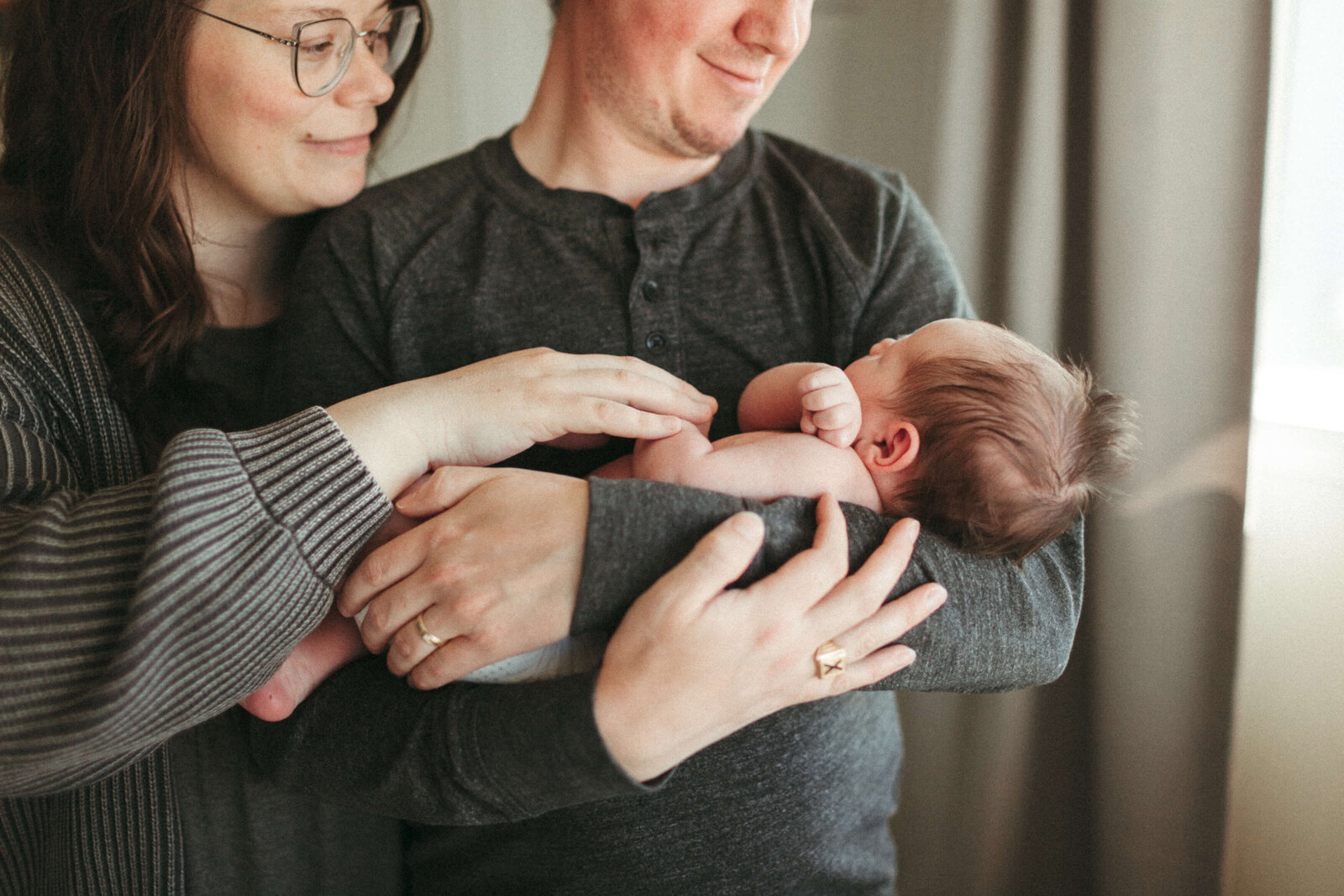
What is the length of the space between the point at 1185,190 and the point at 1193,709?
101 cm

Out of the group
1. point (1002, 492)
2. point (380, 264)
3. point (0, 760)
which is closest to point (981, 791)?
point (1002, 492)

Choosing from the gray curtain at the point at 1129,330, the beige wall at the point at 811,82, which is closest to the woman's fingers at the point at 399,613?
the gray curtain at the point at 1129,330

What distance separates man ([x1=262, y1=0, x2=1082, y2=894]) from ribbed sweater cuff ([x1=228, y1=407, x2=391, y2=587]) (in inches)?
10.6

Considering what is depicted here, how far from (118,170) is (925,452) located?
1342 mm

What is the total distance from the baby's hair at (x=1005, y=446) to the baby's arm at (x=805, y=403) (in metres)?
0.11

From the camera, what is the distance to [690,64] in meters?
1.43

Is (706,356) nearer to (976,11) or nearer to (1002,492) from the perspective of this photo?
(1002,492)

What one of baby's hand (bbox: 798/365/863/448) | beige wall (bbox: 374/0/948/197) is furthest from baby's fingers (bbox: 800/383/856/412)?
beige wall (bbox: 374/0/948/197)

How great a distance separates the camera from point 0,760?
3.01 feet

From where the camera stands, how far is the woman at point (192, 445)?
0.93 meters

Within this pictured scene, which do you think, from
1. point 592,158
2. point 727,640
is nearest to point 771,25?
point 592,158

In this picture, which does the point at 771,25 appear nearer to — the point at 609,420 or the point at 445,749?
the point at 609,420

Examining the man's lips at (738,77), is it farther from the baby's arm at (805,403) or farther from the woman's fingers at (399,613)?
the woman's fingers at (399,613)

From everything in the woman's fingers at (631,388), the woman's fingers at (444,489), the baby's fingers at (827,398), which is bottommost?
the woman's fingers at (444,489)
